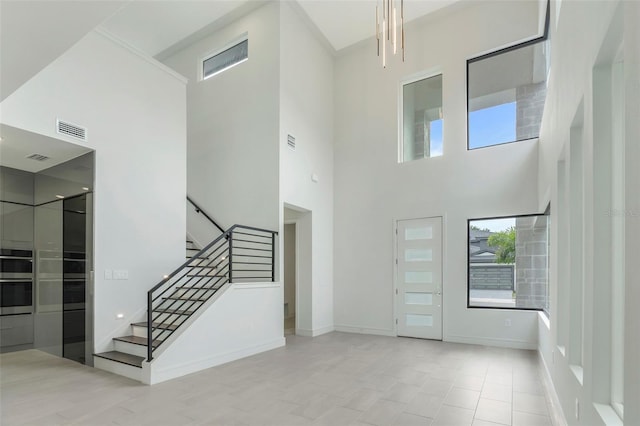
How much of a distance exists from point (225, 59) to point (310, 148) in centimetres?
256

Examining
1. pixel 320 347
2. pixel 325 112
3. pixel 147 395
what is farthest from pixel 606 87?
pixel 325 112

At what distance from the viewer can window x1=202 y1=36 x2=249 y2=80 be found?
701 cm

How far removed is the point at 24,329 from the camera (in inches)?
214

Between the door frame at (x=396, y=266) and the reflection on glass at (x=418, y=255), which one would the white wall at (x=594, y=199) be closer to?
the door frame at (x=396, y=266)

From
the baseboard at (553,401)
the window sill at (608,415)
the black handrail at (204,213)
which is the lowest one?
the baseboard at (553,401)

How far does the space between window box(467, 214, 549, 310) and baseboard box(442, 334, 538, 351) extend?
53 centimetres

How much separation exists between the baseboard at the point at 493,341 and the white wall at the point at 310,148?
7.85ft

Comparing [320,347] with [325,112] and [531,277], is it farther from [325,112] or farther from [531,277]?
[325,112]

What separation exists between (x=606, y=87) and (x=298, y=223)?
5.63 meters

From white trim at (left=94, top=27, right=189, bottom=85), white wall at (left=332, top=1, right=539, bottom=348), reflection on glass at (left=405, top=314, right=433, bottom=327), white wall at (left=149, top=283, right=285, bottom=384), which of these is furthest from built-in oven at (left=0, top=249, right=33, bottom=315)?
reflection on glass at (left=405, top=314, right=433, bottom=327)

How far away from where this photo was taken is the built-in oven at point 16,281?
17.5 ft

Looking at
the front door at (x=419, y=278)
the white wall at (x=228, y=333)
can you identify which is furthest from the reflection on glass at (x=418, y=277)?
the white wall at (x=228, y=333)

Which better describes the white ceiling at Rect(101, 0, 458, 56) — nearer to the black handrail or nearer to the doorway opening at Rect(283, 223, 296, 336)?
the black handrail

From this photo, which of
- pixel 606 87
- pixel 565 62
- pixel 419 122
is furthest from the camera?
pixel 419 122
